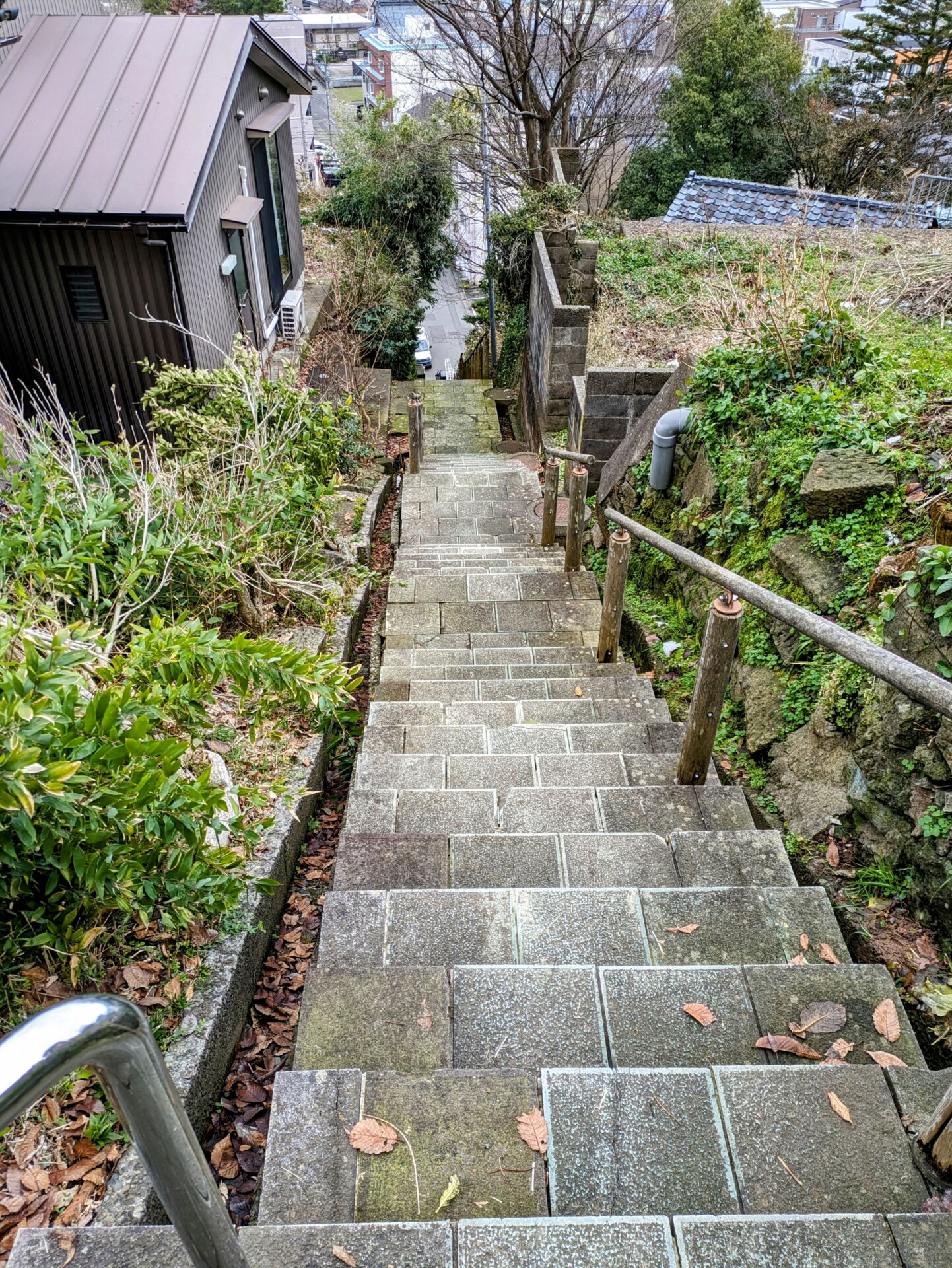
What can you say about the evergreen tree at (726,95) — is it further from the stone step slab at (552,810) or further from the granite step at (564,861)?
the granite step at (564,861)

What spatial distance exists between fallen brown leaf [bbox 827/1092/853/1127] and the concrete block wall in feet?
25.7

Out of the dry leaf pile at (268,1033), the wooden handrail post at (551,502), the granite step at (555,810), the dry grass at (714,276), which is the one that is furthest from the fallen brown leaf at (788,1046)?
the dry grass at (714,276)

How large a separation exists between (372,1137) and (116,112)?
33.4 feet

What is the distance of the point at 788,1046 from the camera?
216cm

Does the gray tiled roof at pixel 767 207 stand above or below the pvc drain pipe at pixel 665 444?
above

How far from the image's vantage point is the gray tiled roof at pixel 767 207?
14641 mm

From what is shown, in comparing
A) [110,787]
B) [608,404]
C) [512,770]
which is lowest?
[608,404]

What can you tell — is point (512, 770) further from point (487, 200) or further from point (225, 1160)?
point (487, 200)

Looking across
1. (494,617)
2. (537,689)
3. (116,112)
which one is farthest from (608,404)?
(116,112)

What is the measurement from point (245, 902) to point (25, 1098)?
2293 mm

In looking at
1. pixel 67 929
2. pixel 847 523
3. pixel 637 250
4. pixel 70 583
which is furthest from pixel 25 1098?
pixel 637 250

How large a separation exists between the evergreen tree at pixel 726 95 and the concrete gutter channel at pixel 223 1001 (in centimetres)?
2031

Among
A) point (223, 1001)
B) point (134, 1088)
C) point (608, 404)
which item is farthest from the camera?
point (608, 404)

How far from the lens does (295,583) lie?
5.55 meters
